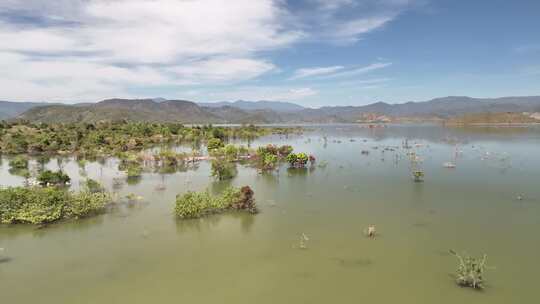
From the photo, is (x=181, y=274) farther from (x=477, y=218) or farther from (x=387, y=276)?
(x=477, y=218)

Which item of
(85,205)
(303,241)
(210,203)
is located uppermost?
(85,205)

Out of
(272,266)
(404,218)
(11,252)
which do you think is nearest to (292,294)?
(272,266)

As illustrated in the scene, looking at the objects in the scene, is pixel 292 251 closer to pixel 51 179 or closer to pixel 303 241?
pixel 303 241

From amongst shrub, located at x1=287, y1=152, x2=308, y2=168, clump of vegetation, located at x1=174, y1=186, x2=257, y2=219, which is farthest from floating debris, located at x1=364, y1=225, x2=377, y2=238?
shrub, located at x1=287, y1=152, x2=308, y2=168

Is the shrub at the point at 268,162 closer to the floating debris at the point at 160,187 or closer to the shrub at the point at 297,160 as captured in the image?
the shrub at the point at 297,160

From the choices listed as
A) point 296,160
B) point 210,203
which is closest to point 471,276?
point 210,203
